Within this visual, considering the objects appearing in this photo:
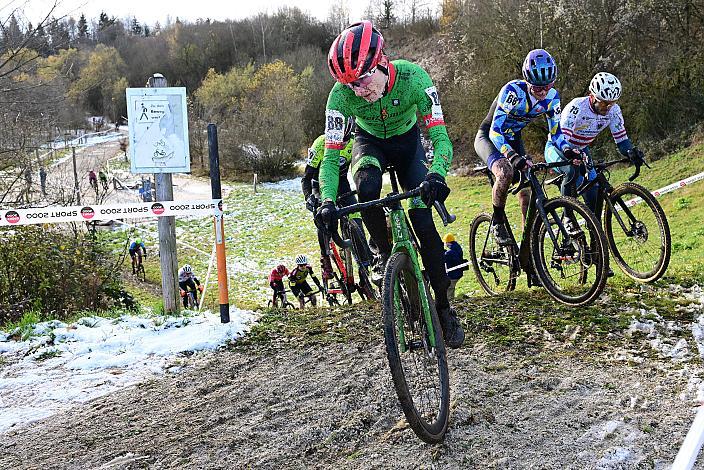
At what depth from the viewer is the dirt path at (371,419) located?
329 centimetres

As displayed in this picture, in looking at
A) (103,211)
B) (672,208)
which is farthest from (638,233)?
(672,208)

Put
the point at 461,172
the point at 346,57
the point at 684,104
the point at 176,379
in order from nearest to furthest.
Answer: the point at 346,57, the point at 176,379, the point at 684,104, the point at 461,172

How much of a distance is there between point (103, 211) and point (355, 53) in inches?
162

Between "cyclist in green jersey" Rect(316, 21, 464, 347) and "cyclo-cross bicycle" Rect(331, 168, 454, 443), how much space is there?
1.01 feet

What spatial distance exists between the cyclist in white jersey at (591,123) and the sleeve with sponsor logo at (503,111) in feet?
2.20

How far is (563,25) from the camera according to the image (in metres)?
28.6

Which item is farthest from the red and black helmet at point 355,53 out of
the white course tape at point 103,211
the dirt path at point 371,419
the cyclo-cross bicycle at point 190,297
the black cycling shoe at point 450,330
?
the cyclo-cross bicycle at point 190,297

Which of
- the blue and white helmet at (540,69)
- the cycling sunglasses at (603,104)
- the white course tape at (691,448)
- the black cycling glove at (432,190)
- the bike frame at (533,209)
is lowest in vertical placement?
the white course tape at (691,448)

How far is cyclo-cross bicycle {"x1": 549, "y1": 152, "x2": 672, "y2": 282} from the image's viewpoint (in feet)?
19.3

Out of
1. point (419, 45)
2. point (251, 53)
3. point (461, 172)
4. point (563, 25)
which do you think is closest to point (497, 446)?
point (563, 25)

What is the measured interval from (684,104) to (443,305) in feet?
81.2

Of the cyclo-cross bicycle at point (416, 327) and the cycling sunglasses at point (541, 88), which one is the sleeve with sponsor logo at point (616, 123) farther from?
the cyclo-cross bicycle at point (416, 327)

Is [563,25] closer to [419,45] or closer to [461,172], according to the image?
[461,172]

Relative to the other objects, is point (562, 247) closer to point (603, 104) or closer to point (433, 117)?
point (603, 104)
